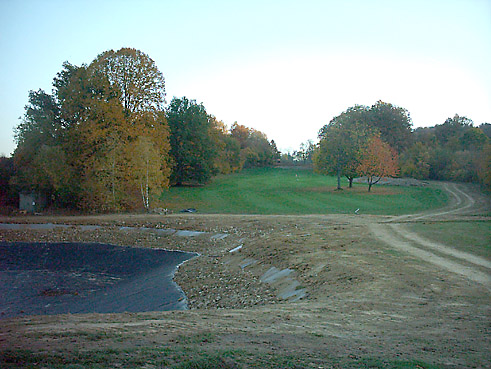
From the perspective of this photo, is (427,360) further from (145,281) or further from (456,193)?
(456,193)

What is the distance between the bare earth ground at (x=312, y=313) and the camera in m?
5.59

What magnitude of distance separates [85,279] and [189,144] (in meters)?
39.2

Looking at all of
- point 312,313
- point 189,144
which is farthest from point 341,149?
point 312,313

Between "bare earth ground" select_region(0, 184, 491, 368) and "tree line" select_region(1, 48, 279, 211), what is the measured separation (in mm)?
14600

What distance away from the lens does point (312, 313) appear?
8.36 metres

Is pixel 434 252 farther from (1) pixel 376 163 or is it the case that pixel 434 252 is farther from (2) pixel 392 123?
(2) pixel 392 123

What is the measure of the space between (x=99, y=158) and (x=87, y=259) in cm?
1297

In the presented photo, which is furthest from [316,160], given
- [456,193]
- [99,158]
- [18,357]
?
[18,357]

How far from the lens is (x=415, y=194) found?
44406 millimetres

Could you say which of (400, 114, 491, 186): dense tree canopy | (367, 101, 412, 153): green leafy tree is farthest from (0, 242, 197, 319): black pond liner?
(367, 101, 412, 153): green leafy tree

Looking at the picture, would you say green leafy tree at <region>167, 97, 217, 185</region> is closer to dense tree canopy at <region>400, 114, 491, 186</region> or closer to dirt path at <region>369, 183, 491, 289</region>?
dense tree canopy at <region>400, 114, 491, 186</region>

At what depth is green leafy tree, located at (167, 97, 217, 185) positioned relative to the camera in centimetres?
5512

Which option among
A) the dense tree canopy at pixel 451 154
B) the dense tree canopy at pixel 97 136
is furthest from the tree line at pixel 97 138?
the dense tree canopy at pixel 451 154

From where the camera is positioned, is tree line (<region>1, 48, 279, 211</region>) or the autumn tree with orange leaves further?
the autumn tree with orange leaves
